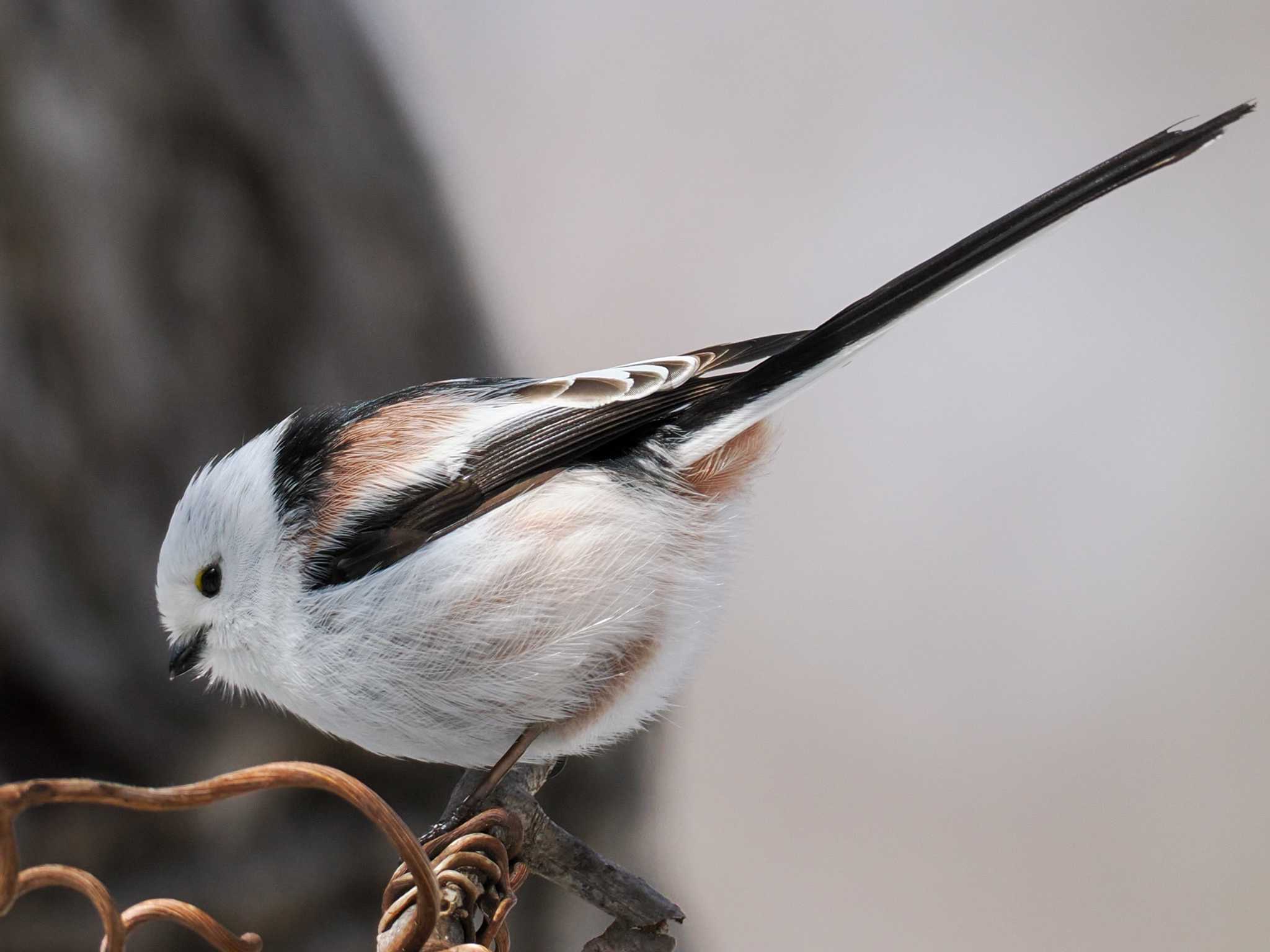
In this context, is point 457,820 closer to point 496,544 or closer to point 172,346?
point 496,544

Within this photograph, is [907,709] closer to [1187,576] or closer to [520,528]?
[1187,576]

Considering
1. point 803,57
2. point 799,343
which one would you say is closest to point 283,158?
point 803,57

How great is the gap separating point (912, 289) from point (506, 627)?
1.10 feet

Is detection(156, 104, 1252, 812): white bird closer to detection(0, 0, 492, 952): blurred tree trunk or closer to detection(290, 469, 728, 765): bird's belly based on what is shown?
detection(290, 469, 728, 765): bird's belly

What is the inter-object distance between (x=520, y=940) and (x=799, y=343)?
32.5 inches

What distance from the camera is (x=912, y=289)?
23.3 inches

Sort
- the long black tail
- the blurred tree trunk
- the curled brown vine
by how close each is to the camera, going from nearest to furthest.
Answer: the curled brown vine → the long black tail → the blurred tree trunk

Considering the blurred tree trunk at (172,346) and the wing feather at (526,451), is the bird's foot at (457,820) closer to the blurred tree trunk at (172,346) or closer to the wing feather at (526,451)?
the wing feather at (526,451)

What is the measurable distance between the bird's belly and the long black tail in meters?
0.08

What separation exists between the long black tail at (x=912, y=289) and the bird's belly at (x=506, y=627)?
81mm

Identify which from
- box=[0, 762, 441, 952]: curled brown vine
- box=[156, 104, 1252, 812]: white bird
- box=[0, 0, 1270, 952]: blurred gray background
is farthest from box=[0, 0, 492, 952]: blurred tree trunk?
box=[0, 762, 441, 952]: curled brown vine

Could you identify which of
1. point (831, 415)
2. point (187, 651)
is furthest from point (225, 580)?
point (831, 415)

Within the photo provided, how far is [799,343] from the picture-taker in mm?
610

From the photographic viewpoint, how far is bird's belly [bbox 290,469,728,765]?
582 mm
